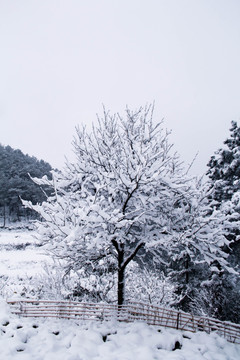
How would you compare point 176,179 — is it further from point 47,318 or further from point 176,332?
point 47,318

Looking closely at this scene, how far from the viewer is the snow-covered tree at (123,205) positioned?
5.90 metres

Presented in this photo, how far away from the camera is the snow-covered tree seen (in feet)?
19.4

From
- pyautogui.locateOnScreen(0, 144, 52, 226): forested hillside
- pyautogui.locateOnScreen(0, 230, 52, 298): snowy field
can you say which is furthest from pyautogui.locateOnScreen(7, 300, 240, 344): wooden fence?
pyautogui.locateOnScreen(0, 144, 52, 226): forested hillside

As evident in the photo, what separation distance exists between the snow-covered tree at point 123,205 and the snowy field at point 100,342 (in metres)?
1.28

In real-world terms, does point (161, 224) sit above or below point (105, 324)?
above

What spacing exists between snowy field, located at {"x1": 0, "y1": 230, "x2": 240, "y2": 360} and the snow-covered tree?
1.28 metres

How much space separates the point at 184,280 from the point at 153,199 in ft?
29.5

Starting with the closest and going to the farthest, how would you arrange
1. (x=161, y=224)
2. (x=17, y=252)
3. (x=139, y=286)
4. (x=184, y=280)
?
(x=161, y=224) → (x=184, y=280) → (x=139, y=286) → (x=17, y=252)

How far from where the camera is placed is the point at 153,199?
6.63 meters

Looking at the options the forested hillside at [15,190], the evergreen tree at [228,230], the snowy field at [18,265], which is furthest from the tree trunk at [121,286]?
the forested hillside at [15,190]

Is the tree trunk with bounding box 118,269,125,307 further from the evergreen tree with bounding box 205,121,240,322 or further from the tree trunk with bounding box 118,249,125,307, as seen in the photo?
the evergreen tree with bounding box 205,121,240,322

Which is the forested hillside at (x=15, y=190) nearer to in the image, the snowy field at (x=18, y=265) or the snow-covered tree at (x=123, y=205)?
the snowy field at (x=18, y=265)

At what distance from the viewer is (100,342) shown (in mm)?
6074

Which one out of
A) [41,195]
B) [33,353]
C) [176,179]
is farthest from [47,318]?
[41,195]
